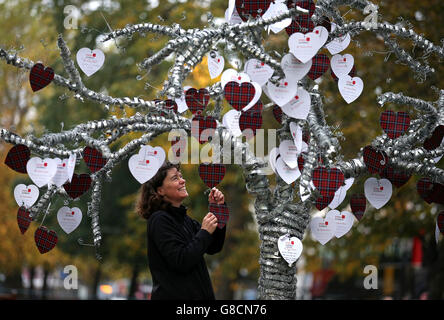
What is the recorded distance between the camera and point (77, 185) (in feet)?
11.7

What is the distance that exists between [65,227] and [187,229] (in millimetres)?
689

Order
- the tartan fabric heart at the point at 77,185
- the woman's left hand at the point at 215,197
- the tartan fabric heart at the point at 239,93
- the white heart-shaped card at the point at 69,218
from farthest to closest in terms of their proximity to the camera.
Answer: the white heart-shaped card at the point at 69,218
the tartan fabric heart at the point at 77,185
the woman's left hand at the point at 215,197
the tartan fabric heart at the point at 239,93

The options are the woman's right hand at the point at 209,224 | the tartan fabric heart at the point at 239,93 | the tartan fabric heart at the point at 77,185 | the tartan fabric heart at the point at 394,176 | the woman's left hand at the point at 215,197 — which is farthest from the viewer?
the tartan fabric heart at the point at 394,176

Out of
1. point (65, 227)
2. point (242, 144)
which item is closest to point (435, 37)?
point (242, 144)

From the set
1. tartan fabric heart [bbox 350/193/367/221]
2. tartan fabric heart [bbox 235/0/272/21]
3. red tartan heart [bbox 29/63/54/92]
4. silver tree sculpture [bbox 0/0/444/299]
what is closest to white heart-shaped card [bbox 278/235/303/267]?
silver tree sculpture [bbox 0/0/444/299]

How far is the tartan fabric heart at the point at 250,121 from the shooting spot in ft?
10.7

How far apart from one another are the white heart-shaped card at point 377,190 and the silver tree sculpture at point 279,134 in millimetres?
114

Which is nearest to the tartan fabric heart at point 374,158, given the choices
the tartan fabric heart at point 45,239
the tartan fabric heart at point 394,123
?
the tartan fabric heart at point 394,123

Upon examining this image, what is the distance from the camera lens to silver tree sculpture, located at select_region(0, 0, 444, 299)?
3338mm

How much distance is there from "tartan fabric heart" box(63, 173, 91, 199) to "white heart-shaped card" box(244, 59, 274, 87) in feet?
3.39

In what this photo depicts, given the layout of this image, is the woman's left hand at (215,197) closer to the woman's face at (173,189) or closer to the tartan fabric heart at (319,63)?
the woman's face at (173,189)

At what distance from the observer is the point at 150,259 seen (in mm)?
3408

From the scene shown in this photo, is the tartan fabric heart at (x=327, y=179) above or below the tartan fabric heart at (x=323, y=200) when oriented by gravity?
above
